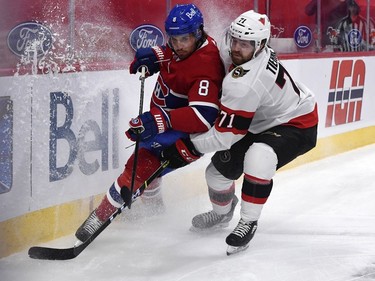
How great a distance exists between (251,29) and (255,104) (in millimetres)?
270

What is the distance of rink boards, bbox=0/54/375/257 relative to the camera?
9.43ft

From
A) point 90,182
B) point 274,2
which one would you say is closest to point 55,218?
point 90,182

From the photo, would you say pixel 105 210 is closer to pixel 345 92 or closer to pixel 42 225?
pixel 42 225

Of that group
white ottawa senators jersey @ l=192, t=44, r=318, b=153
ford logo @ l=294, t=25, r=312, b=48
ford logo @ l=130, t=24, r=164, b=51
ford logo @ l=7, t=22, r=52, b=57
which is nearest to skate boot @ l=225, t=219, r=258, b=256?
white ottawa senators jersey @ l=192, t=44, r=318, b=153

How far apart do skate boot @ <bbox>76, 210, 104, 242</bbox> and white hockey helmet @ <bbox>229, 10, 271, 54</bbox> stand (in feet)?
2.74

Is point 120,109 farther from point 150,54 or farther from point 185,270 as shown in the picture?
point 185,270

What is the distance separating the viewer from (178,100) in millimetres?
2959

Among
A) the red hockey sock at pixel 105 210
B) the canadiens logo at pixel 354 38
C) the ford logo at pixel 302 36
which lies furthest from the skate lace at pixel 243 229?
the canadiens logo at pixel 354 38

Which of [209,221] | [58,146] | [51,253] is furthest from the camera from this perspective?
[209,221]

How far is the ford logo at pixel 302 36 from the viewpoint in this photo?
4941mm

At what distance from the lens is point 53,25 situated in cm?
321

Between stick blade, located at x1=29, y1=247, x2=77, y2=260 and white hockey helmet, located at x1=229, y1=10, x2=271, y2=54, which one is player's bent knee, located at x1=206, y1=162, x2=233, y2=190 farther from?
stick blade, located at x1=29, y1=247, x2=77, y2=260

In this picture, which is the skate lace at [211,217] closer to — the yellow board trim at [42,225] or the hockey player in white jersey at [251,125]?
the hockey player in white jersey at [251,125]

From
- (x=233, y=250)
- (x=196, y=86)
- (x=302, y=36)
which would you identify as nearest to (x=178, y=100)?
(x=196, y=86)
